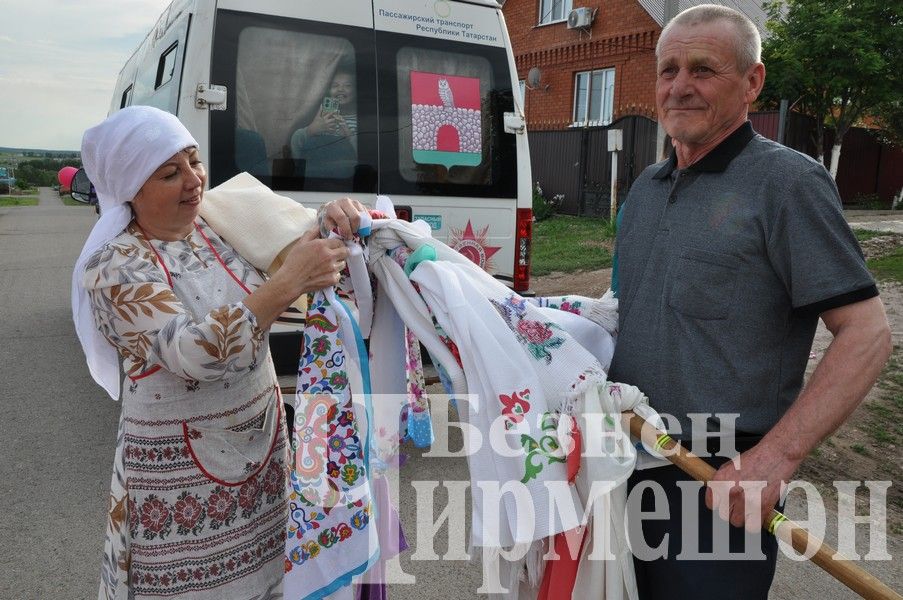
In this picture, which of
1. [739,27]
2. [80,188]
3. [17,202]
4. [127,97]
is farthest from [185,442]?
[17,202]

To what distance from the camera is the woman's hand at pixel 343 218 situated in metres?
1.90

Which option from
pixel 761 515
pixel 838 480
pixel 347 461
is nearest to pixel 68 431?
pixel 347 461

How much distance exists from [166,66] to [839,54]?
52.2ft

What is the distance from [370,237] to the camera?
1985 millimetres

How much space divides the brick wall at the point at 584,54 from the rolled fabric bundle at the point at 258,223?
15925 mm

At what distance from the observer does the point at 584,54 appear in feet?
64.9

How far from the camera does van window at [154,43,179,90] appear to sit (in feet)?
14.6

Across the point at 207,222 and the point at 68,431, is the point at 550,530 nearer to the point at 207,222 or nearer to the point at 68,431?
the point at 207,222

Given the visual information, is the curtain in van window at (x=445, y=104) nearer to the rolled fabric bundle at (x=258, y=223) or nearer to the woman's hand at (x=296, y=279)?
the rolled fabric bundle at (x=258, y=223)

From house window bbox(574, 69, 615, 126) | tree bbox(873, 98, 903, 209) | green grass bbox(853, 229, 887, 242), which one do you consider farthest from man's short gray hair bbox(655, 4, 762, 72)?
tree bbox(873, 98, 903, 209)

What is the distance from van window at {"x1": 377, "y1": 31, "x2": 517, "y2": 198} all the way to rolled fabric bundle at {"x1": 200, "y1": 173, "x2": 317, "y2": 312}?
8.02 ft

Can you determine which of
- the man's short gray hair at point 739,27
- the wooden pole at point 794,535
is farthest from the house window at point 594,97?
the wooden pole at point 794,535

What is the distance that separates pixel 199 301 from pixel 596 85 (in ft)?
64.1

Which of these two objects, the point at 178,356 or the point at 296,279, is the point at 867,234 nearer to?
the point at 296,279
